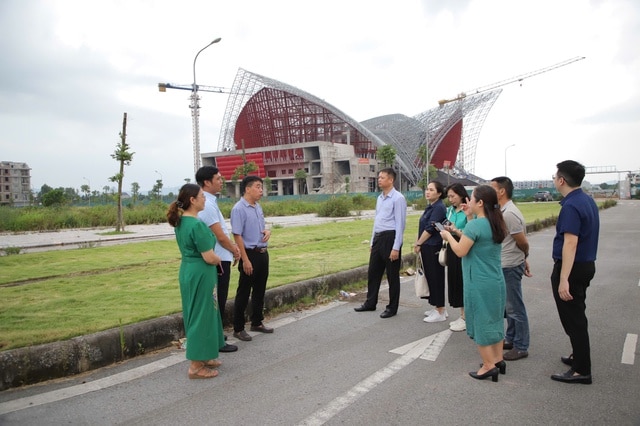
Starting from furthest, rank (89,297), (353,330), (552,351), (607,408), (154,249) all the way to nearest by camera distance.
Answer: (154,249), (89,297), (353,330), (552,351), (607,408)

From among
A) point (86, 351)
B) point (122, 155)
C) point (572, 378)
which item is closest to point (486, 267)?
point (572, 378)

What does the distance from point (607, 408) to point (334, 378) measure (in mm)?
2035

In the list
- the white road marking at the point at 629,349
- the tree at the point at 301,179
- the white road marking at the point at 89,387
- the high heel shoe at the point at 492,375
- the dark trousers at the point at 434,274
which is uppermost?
the tree at the point at 301,179

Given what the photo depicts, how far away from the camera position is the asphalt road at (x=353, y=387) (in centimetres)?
312

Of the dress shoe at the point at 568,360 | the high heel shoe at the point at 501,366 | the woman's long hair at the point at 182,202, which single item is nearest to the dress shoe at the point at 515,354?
the dress shoe at the point at 568,360

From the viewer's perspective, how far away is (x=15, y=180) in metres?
110

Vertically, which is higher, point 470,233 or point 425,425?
point 470,233

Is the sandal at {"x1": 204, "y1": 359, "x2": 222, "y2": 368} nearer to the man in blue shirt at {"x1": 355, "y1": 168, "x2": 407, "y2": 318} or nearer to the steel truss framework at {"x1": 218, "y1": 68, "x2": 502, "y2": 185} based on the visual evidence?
the man in blue shirt at {"x1": 355, "y1": 168, "x2": 407, "y2": 318}

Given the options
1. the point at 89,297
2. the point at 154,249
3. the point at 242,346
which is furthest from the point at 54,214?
the point at 242,346

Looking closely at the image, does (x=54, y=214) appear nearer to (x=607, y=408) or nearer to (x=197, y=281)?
(x=197, y=281)

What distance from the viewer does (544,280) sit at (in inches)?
326

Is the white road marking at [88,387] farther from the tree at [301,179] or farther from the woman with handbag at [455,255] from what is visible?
the tree at [301,179]

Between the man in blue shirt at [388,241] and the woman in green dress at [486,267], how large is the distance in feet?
6.46

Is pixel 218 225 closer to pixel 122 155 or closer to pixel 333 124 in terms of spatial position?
pixel 122 155
